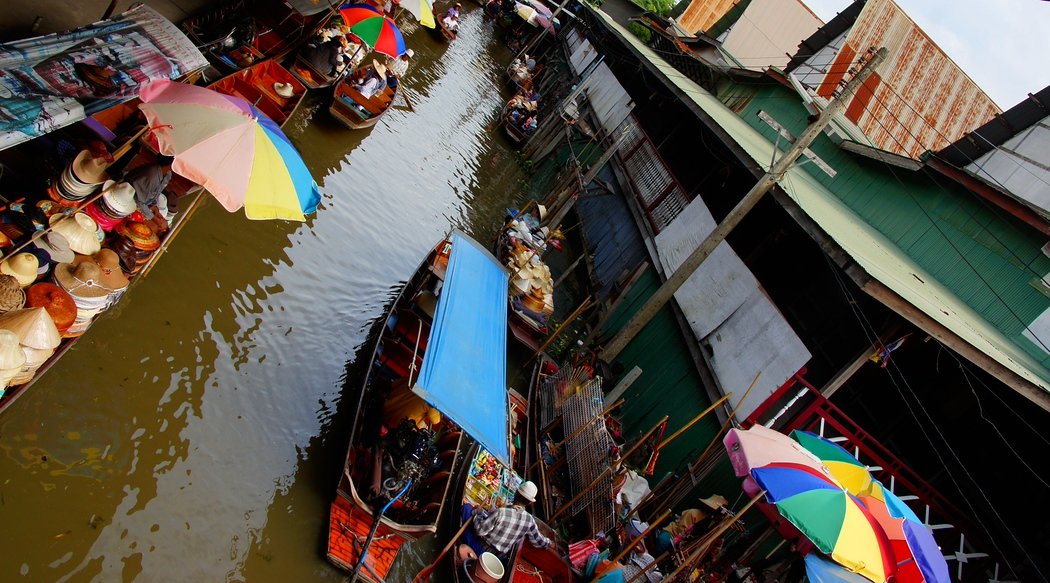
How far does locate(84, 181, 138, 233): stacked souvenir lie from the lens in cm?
695

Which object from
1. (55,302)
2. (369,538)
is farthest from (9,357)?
(369,538)

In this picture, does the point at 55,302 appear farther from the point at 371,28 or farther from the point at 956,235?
the point at 956,235

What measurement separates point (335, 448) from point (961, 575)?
387 inches

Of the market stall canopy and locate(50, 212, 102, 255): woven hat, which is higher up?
the market stall canopy

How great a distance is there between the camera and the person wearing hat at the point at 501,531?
821cm

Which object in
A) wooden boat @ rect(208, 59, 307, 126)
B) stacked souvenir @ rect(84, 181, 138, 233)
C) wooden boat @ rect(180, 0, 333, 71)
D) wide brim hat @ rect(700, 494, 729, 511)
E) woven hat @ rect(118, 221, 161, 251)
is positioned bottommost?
woven hat @ rect(118, 221, 161, 251)

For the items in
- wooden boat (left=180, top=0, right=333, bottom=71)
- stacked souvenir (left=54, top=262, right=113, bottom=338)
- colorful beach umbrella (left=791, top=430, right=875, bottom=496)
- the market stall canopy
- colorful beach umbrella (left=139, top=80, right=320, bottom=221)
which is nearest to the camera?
the market stall canopy

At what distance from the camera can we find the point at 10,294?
5.73m

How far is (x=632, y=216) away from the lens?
18.0 meters

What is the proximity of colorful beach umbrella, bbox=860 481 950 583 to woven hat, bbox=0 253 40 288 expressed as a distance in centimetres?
1000

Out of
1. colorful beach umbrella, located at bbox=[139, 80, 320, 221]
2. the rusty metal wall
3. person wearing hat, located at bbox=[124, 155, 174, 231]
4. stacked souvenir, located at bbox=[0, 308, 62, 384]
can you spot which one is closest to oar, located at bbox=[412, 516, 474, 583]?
colorful beach umbrella, located at bbox=[139, 80, 320, 221]

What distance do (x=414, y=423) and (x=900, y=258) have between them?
1150 centimetres

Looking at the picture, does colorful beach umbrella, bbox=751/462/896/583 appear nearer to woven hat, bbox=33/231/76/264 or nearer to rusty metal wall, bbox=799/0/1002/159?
woven hat, bbox=33/231/76/264

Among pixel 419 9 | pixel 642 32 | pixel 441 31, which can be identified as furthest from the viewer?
pixel 642 32
